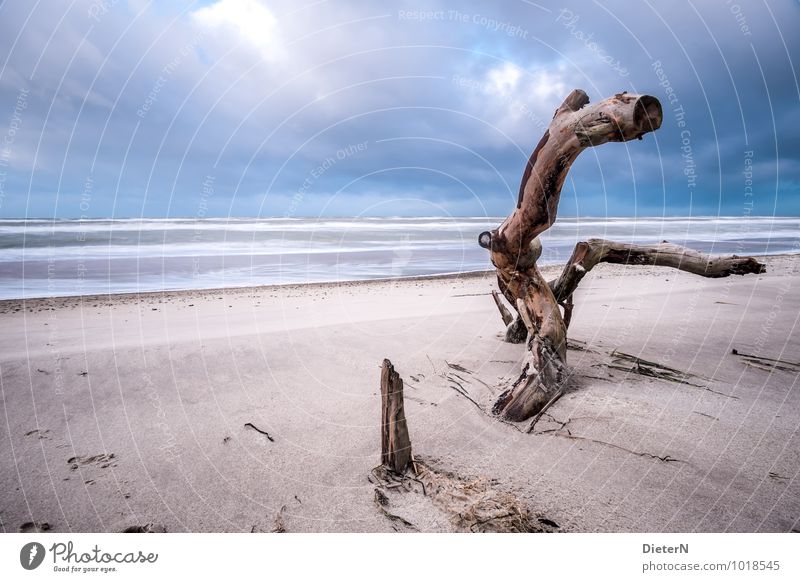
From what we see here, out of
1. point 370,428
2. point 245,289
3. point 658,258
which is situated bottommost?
point 370,428

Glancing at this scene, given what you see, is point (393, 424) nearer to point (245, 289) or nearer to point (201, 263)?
point (245, 289)

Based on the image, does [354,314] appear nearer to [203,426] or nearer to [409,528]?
[203,426]

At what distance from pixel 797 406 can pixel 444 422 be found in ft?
9.97

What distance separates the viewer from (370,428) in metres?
3.53

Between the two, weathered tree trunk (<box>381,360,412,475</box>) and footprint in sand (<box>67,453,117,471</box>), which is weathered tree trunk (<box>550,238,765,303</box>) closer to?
weathered tree trunk (<box>381,360,412,475</box>)

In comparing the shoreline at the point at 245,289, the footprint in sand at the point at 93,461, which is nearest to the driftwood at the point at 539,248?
the footprint in sand at the point at 93,461

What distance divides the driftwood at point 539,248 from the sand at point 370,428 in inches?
11.9

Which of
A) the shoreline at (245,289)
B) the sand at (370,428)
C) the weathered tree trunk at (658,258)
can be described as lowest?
the sand at (370,428)

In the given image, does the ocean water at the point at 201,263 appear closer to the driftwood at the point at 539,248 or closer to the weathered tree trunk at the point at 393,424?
the driftwood at the point at 539,248

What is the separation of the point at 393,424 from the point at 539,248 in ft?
8.03

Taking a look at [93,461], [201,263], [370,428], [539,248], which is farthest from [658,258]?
[201,263]

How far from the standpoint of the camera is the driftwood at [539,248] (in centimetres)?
296

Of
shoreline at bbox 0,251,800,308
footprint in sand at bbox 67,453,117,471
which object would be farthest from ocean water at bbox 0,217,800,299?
footprint in sand at bbox 67,453,117,471
